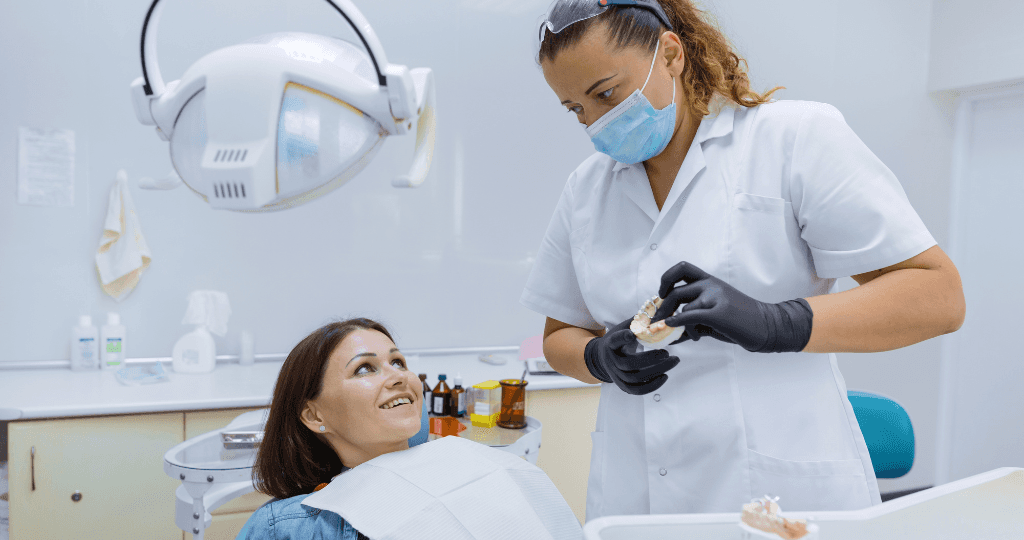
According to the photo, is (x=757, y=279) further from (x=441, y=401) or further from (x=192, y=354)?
(x=192, y=354)

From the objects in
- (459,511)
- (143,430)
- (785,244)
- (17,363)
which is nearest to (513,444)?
(459,511)

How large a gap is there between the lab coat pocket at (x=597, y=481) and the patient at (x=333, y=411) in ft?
1.11

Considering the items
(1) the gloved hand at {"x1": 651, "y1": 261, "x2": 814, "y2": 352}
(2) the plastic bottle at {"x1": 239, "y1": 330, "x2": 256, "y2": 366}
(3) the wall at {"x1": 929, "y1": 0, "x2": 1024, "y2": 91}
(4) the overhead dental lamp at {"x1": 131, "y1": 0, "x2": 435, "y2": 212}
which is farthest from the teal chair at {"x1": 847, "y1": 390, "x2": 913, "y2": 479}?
(3) the wall at {"x1": 929, "y1": 0, "x2": 1024, "y2": 91}

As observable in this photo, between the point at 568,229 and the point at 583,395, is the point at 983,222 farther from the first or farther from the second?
the point at 568,229

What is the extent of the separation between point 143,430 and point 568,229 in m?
1.45

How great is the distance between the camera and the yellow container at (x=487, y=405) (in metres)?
1.89

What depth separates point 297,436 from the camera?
1310 millimetres

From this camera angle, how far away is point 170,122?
878 mm

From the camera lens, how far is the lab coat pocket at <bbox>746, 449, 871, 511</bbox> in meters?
1.03

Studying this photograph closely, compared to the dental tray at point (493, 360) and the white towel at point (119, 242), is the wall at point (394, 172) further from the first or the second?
the dental tray at point (493, 360)

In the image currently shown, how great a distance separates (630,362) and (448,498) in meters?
0.37

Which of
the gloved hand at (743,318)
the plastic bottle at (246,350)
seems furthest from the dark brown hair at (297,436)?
the plastic bottle at (246,350)

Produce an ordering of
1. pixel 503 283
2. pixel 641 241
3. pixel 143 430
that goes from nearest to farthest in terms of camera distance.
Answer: pixel 641 241 → pixel 143 430 → pixel 503 283

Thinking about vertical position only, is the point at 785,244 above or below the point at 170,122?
below
